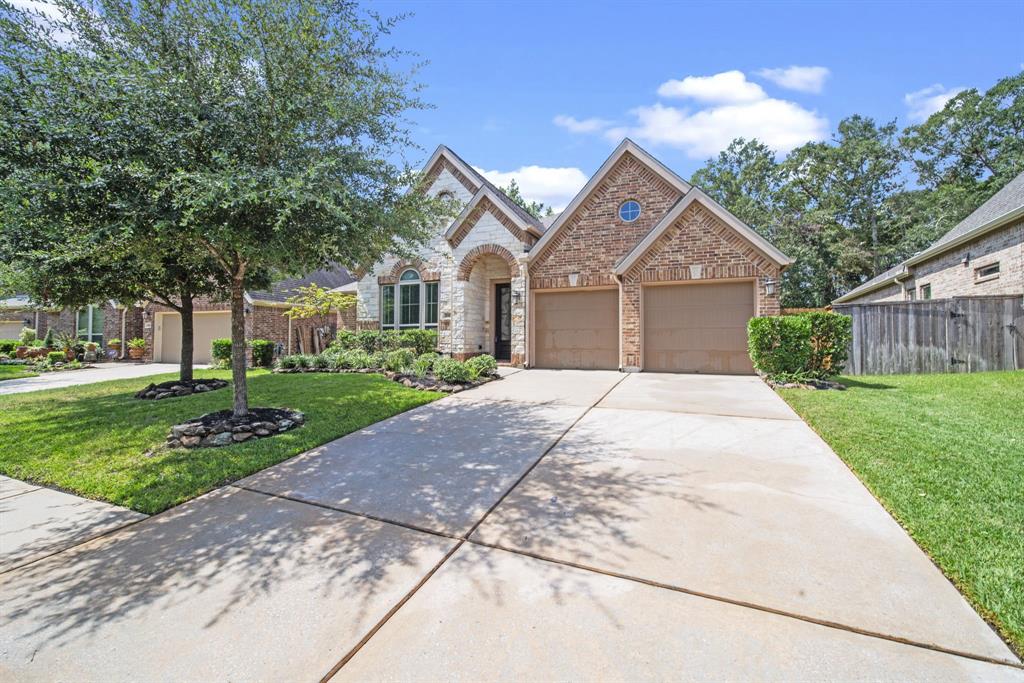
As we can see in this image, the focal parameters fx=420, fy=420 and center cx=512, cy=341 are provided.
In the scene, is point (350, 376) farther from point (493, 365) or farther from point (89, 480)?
point (89, 480)

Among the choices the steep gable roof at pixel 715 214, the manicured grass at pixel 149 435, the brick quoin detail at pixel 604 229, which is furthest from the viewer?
the brick quoin detail at pixel 604 229

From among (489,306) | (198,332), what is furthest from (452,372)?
(198,332)

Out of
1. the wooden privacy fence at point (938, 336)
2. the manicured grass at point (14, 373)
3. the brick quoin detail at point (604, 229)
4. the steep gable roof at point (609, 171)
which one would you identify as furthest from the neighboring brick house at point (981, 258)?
the manicured grass at point (14, 373)

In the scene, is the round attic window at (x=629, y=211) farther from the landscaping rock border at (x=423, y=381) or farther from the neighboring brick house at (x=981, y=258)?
the neighboring brick house at (x=981, y=258)

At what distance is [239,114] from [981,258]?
57.4 feet

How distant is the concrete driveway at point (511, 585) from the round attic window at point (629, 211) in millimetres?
9612

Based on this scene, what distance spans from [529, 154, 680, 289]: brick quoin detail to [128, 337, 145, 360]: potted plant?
18.3 metres

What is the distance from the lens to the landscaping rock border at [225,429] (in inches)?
206

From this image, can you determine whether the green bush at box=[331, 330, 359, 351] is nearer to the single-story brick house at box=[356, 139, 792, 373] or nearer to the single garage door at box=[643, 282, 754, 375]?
the single-story brick house at box=[356, 139, 792, 373]

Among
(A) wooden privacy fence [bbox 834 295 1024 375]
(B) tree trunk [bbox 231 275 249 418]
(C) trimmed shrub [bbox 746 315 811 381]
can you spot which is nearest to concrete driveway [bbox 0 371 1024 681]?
(B) tree trunk [bbox 231 275 249 418]

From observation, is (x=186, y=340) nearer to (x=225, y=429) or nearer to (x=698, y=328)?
(x=225, y=429)

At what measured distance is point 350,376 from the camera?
35.0 ft

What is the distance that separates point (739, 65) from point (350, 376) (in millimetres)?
14653

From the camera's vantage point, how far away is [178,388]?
9.10m
